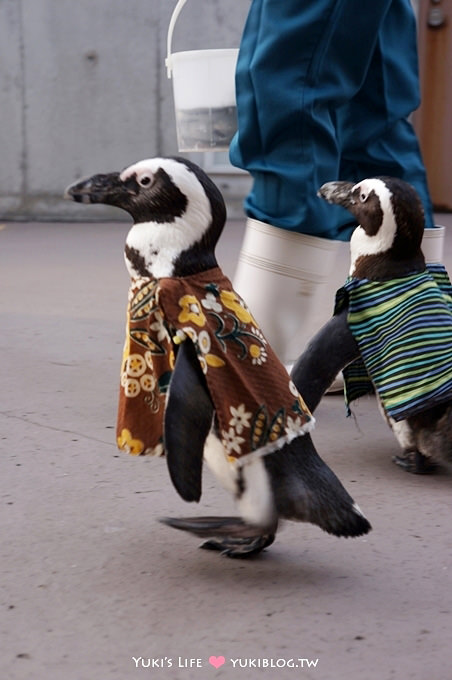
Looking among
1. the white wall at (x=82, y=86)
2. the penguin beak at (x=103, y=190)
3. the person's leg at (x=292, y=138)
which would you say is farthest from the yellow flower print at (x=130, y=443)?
the white wall at (x=82, y=86)

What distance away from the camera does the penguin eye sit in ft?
6.63

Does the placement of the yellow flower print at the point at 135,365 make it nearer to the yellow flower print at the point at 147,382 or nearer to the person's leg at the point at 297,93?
the yellow flower print at the point at 147,382

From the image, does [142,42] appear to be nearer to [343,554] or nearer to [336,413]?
[336,413]

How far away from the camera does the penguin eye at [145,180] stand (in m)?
2.02

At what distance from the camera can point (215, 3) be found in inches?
335

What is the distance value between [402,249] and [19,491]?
1.04 m

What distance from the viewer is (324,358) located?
2623mm

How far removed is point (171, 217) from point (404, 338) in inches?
30.9

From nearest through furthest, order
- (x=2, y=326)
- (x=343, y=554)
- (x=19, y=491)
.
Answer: (x=343, y=554) → (x=19, y=491) → (x=2, y=326)

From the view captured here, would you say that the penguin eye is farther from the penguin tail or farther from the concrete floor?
the concrete floor

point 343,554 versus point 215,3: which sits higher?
point 215,3

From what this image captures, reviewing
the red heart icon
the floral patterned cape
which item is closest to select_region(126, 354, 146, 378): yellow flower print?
the floral patterned cape

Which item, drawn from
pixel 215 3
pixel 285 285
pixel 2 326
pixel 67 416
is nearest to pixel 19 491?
pixel 67 416

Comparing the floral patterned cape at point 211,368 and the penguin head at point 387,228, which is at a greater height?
the penguin head at point 387,228
